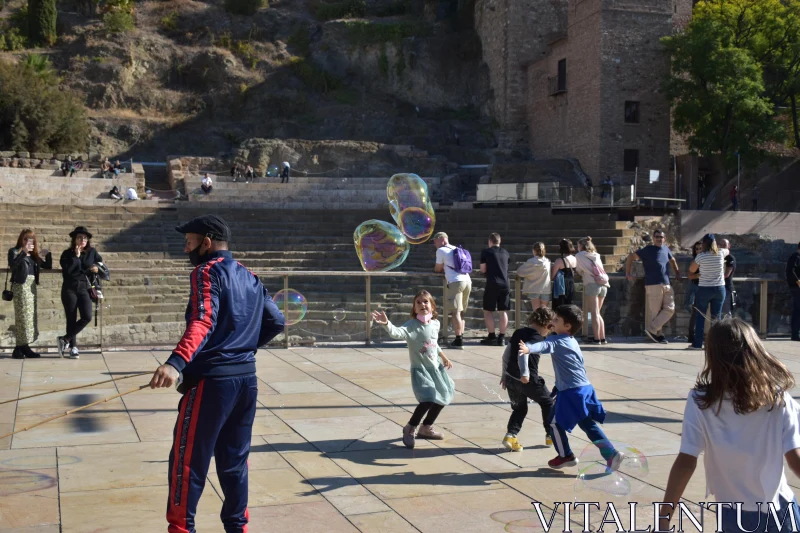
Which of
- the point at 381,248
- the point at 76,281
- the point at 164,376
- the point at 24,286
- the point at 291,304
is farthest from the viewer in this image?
the point at 291,304

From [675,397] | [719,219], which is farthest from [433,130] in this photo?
[675,397]

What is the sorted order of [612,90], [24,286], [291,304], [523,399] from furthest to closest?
1. [612,90]
2. [291,304]
3. [24,286]
4. [523,399]

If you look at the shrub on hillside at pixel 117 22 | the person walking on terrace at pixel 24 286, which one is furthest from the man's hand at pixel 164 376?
the shrub on hillside at pixel 117 22

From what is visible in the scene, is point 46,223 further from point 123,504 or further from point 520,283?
point 123,504

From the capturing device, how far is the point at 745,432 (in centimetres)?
310

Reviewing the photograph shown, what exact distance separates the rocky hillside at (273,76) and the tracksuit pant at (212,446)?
139 ft

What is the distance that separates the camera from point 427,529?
4.80 m

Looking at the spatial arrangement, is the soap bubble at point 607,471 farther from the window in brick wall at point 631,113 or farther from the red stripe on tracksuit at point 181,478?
the window in brick wall at point 631,113

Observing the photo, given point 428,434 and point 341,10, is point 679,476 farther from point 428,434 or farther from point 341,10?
point 341,10

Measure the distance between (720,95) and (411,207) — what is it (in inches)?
1096

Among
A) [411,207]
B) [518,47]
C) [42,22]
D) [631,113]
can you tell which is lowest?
[411,207]

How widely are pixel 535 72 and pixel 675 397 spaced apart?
135 feet

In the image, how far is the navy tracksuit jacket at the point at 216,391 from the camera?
4.04 meters

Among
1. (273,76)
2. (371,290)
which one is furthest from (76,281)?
(273,76)
